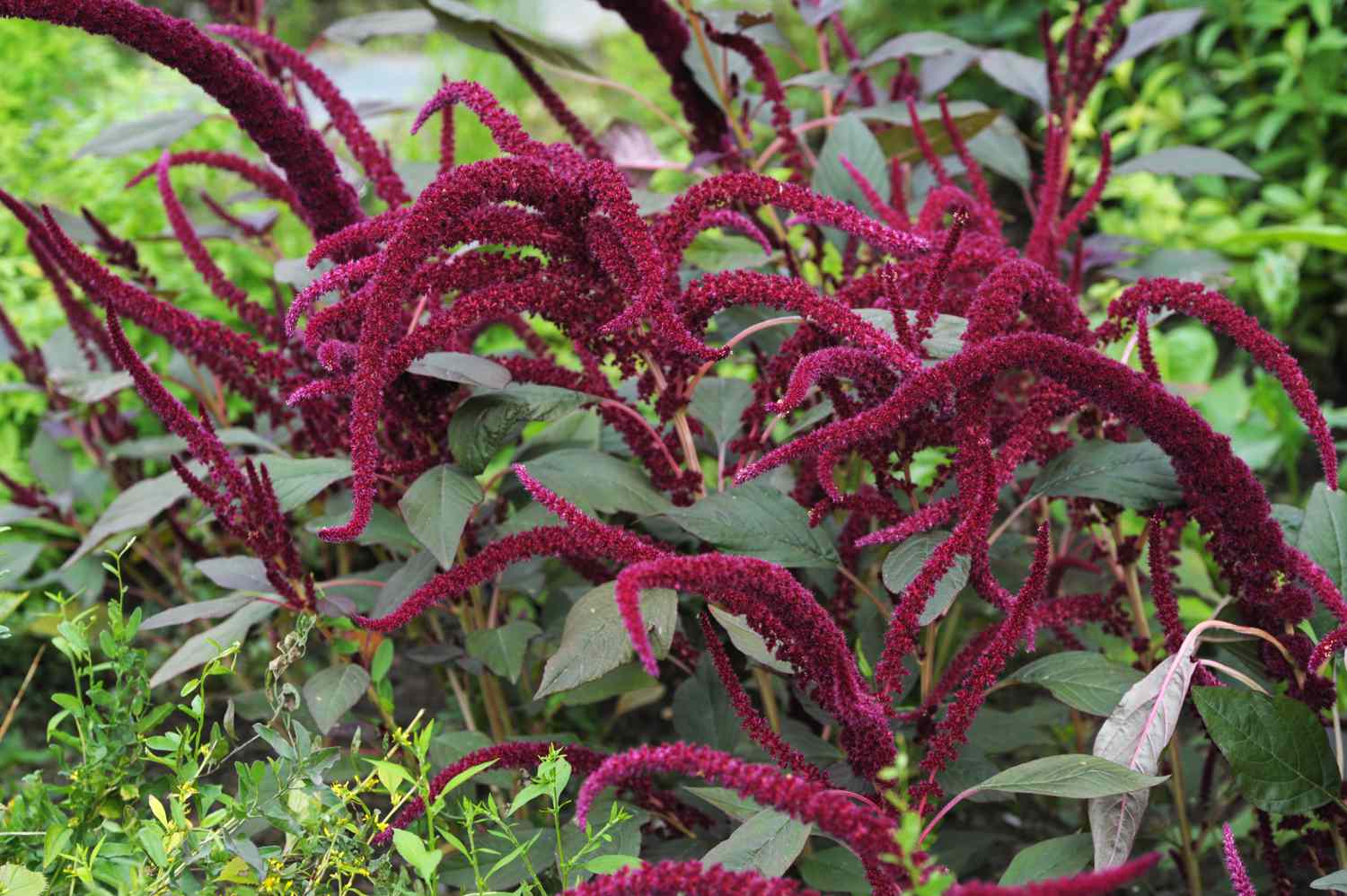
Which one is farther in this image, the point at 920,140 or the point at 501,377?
the point at 920,140

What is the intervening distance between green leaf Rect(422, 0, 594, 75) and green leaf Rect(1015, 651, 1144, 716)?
1115mm

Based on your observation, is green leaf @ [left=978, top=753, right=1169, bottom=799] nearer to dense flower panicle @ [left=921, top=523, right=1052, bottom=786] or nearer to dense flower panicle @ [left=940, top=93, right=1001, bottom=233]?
dense flower panicle @ [left=921, top=523, right=1052, bottom=786]

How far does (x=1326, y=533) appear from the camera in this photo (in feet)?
4.20

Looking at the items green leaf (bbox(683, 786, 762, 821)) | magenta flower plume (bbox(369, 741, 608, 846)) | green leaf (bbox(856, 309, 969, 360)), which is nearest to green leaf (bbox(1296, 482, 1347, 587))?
green leaf (bbox(856, 309, 969, 360))

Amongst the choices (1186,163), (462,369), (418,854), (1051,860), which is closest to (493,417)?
(462,369)

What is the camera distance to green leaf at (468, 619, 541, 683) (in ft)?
4.18

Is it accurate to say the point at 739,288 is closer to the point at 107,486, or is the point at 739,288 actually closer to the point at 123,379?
the point at 123,379

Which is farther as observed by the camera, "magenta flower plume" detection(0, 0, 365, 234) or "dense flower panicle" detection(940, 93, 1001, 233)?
"dense flower panicle" detection(940, 93, 1001, 233)

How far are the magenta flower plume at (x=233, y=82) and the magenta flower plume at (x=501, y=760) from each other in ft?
1.88

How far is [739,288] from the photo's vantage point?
1081 millimetres

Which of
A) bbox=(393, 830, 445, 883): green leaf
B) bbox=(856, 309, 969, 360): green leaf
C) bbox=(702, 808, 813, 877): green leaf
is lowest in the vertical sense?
bbox=(702, 808, 813, 877): green leaf

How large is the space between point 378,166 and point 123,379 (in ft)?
1.97

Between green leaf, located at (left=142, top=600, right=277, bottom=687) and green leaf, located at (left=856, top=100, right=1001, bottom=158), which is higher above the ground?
green leaf, located at (left=856, top=100, right=1001, bottom=158)

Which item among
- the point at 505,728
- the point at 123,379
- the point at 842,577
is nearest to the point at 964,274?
the point at 842,577
